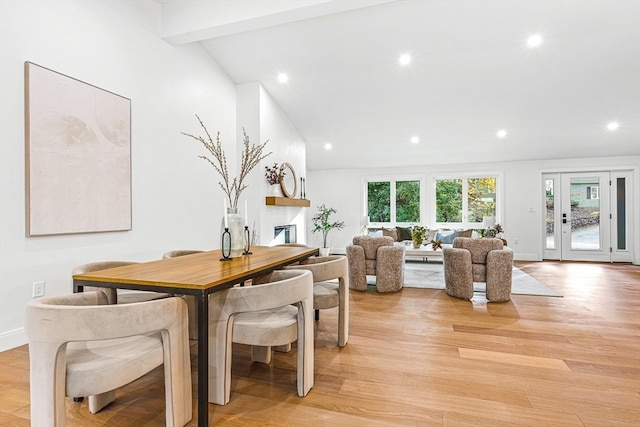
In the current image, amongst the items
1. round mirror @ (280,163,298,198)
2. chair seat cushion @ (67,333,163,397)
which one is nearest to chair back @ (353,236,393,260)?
round mirror @ (280,163,298,198)

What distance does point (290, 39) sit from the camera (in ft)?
13.8

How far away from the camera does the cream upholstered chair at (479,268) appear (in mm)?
3727

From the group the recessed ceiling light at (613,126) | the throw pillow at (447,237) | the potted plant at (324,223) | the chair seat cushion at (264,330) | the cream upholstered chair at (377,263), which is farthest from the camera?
the potted plant at (324,223)

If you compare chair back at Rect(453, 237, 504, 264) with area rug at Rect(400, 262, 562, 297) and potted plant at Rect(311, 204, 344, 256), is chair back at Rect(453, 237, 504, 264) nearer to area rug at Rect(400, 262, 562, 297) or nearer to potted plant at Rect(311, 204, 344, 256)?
area rug at Rect(400, 262, 562, 297)

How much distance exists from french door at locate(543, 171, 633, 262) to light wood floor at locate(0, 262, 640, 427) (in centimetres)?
433

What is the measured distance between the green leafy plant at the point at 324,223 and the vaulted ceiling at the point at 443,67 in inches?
89.3

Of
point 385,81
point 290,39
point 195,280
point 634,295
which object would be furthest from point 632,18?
point 195,280

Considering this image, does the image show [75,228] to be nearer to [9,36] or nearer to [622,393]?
[9,36]

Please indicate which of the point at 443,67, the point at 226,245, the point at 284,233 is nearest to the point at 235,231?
the point at 226,245

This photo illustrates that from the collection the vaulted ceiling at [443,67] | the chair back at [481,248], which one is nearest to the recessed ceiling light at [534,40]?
the vaulted ceiling at [443,67]

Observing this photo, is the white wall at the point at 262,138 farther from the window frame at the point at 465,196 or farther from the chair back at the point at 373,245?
the window frame at the point at 465,196

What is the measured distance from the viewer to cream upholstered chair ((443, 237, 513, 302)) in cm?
373

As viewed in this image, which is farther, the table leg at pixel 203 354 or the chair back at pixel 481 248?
the chair back at pixel 481 248

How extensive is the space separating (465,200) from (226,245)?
22.8 ft
